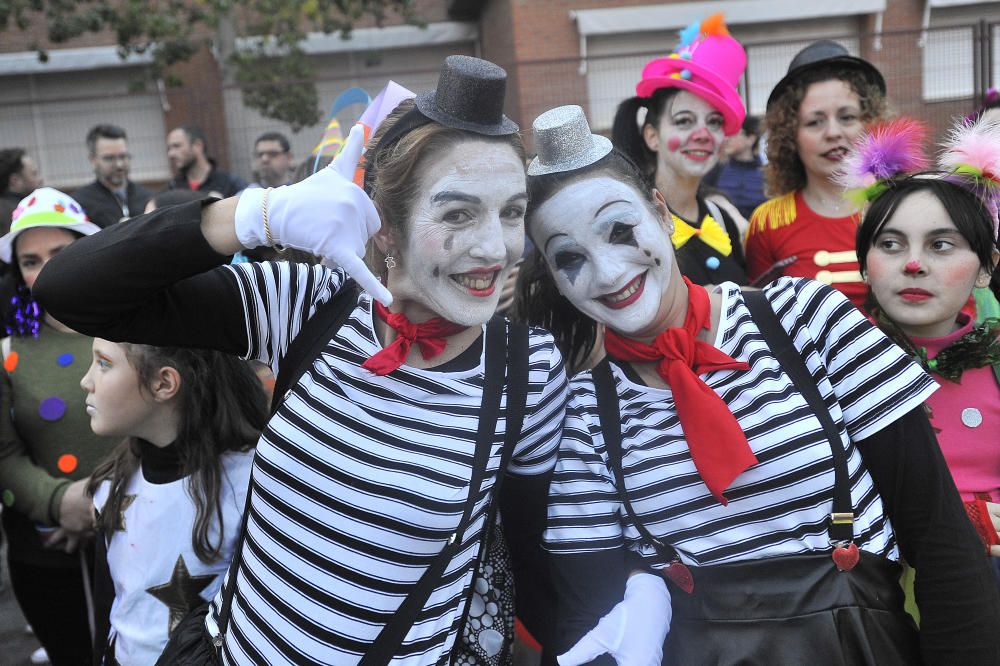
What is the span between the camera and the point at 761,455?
5.62 feet

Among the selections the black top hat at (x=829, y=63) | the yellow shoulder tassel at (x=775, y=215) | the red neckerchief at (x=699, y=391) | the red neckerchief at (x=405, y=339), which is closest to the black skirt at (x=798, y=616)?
the red neckerchief at (x=699, y=391)

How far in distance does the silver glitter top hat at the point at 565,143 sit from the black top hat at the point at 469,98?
0.17 meters

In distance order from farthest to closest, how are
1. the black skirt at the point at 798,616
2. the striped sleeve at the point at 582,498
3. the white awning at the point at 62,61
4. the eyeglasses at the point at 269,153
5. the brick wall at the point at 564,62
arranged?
the white awning at the point at 62,61
the brick wall at the point at 564,62
the eyeglasses at the point at 269,153
the striped sleeve at the point at 582,498
the black skirt at the point at 798,616

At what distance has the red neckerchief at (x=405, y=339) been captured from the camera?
1721 millimetres

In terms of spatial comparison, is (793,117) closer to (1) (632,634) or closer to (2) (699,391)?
(2) (699,391)

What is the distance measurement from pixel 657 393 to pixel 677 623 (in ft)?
1.50

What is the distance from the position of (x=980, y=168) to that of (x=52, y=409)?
286 centimetres

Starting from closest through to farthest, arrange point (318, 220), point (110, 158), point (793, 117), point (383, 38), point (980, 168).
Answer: point (318, 220) < point (980, 168) < point (793, 117) < point (110, 158) < point (383, 38)

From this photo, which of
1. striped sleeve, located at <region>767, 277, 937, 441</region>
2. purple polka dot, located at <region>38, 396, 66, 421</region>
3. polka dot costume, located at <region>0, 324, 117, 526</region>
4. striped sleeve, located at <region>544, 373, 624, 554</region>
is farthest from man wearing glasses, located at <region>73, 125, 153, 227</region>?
striped sleeve, located at <region>767, 277, 937, 441</region>

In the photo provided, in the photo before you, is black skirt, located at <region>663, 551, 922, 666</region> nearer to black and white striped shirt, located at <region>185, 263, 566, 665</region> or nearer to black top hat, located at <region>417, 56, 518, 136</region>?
black and white striped shirt, located at <region>185, 263, 566, 665</region>

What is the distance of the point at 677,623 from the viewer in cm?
179

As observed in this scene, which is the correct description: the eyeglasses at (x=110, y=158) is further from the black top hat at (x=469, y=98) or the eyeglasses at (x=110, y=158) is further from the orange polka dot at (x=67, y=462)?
the black top hat at (x=469, y=98)

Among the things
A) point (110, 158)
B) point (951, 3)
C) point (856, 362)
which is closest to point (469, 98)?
point (856, 362)

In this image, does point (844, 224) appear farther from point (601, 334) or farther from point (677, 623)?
point (677, 623)
